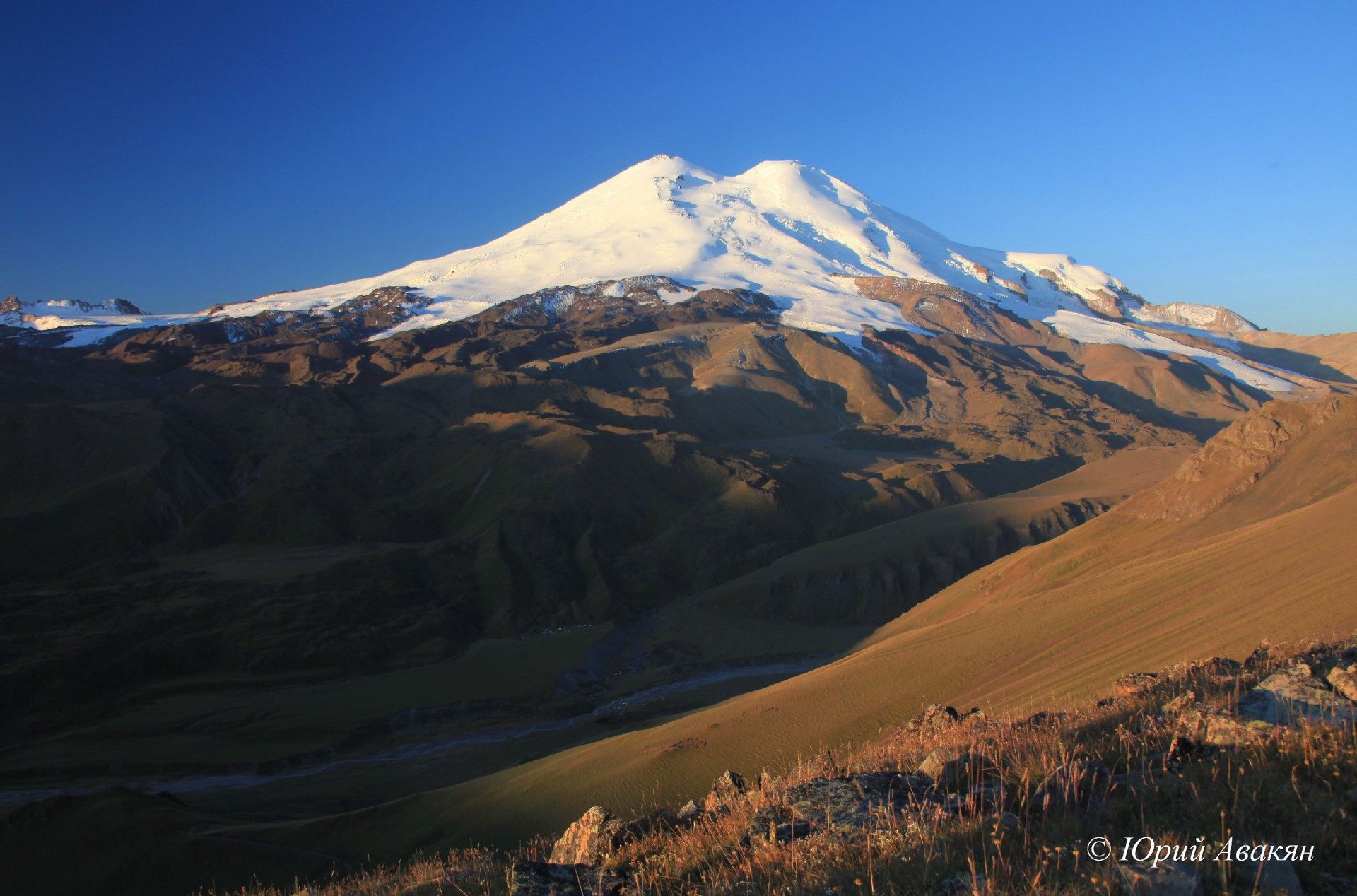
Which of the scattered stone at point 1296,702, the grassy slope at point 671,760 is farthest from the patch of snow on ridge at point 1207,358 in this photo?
the scattered stone at point 1296,702

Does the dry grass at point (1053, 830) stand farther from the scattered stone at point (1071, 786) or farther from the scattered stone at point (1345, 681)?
the scattered stone at point (1345, 681)

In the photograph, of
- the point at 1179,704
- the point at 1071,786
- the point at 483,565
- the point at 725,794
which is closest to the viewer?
the point at 1071,786

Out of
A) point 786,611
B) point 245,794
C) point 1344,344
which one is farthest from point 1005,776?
point 1344,344

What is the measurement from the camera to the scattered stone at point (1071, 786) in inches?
193

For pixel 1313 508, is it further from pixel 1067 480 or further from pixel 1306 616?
pixel 1067 480

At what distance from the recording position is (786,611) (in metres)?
48.2

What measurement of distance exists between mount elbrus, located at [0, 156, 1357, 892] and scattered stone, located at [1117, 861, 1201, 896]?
11.4 m

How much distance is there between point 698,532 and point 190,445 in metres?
44.5

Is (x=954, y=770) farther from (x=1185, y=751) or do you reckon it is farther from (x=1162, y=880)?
(x=1162, y=880)

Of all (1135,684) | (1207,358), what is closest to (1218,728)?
(1135,684)

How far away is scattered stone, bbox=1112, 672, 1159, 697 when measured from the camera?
8.29 m

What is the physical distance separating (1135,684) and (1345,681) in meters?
2.71

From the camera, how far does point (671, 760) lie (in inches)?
683

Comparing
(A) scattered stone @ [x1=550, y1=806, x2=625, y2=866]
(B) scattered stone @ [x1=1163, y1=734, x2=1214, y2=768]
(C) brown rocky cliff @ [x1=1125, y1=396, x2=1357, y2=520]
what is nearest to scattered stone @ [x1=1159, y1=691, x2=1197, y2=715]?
(B) scattered stone @ [x1=1163, y1=734, x2=1214, y2=768]
